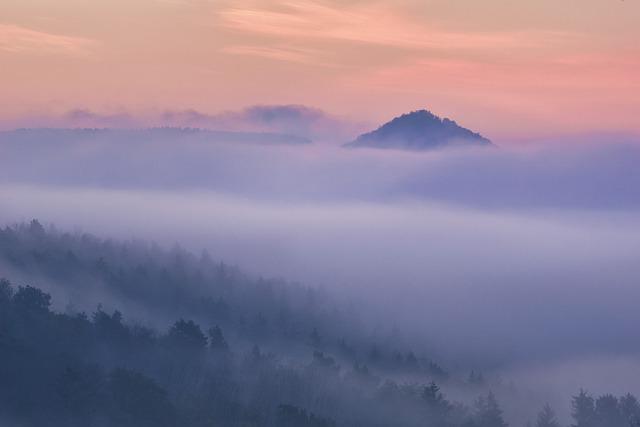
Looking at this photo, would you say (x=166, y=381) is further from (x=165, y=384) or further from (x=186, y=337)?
(x=186, y=337)

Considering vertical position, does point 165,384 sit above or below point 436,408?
above

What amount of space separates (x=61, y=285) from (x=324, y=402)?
2552 inches

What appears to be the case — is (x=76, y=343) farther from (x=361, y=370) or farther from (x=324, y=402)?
(x=361, y=370)

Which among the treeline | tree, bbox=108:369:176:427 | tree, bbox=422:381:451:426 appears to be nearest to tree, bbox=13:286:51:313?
the treeline

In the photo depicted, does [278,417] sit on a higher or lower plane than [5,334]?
lower

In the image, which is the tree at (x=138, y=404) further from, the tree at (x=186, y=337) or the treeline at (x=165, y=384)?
the tree at (x=186, y=337)

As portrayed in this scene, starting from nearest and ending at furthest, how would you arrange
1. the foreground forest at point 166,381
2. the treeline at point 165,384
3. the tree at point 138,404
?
the tree at point 138,404, the treeline at point 165,384, the foreground forest at point 166,381

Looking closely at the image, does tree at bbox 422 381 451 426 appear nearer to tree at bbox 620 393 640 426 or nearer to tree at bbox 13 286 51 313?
tree at bbox 620 393 640 426

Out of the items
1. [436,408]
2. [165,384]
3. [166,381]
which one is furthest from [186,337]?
[436,408]

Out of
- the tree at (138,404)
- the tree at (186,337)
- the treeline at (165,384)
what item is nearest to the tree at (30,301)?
the treeline at (165,384)

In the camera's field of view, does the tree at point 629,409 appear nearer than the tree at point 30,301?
No

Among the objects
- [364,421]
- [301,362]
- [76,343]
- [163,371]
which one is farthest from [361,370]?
[76,343]

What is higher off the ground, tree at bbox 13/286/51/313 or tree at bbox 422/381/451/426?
tree at bbox 13/286/51/313

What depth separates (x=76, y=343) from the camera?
124625 mm
